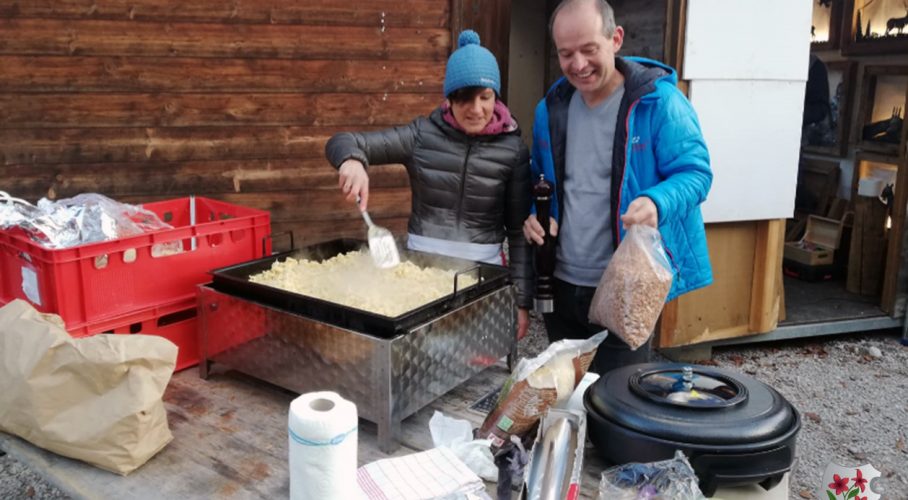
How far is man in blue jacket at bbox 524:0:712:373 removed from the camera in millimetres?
2477

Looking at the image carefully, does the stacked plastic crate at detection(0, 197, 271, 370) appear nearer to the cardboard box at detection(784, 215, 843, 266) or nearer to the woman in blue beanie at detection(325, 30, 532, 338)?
the woman in blue beanie at detection(325, 30, 532, 338)

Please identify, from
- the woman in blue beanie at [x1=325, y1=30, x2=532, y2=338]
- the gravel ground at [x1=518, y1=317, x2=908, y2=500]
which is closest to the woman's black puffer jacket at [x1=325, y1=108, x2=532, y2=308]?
the woman in blue beanie at [x1=325, y1=30, x2=532, y2=338]

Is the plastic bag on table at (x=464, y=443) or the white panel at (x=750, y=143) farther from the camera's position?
the white panel at (x=750, y=143)

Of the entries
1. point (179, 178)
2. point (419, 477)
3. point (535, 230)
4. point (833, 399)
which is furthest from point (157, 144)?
point (833, 399)

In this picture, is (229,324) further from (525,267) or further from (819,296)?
(819,296)

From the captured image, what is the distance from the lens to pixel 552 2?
7074 mm

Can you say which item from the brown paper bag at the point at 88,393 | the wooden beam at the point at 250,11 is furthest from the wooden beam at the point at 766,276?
the brown paper bag at the point at 88,393

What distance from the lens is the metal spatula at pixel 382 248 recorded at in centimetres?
255

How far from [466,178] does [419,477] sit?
4.58 feet

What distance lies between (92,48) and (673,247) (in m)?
3.64

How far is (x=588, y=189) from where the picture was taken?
2.79m

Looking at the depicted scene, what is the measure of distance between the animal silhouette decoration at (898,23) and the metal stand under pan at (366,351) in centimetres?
609

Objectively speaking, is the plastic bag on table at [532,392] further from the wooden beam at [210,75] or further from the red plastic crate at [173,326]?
the wooden beam at [210,75]

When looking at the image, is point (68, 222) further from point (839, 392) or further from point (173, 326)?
point (839, 392)
